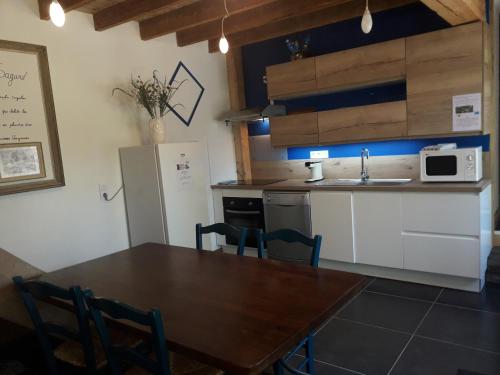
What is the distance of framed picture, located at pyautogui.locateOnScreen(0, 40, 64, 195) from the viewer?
279cm

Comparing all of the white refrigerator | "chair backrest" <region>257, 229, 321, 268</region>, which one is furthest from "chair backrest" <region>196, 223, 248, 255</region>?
the white refrigerator

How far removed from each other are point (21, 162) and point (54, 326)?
157 cm

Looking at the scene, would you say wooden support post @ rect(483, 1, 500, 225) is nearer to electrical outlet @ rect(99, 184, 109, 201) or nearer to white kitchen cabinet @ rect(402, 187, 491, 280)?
white kitchen cabinet @ rect(402, 187, 491, 280)

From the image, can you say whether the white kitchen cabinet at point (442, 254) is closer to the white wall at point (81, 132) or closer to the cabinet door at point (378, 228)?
the cabinet door at point (378, 228)

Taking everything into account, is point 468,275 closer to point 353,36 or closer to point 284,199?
point 284,199

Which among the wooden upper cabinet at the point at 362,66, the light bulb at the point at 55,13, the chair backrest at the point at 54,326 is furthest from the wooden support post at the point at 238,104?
the chair backrest at the point at 54,326

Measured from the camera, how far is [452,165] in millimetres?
3164

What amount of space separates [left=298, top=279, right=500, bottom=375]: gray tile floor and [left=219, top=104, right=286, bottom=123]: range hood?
2046 millimetres

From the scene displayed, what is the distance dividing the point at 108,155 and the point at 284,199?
5.62 ft

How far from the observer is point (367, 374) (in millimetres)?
2230

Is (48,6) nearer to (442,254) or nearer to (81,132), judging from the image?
(81,132)

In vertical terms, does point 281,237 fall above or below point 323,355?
above

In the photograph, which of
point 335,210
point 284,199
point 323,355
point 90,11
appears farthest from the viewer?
point 284,199

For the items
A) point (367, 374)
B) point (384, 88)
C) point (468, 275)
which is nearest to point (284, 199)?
point (384, 88)
